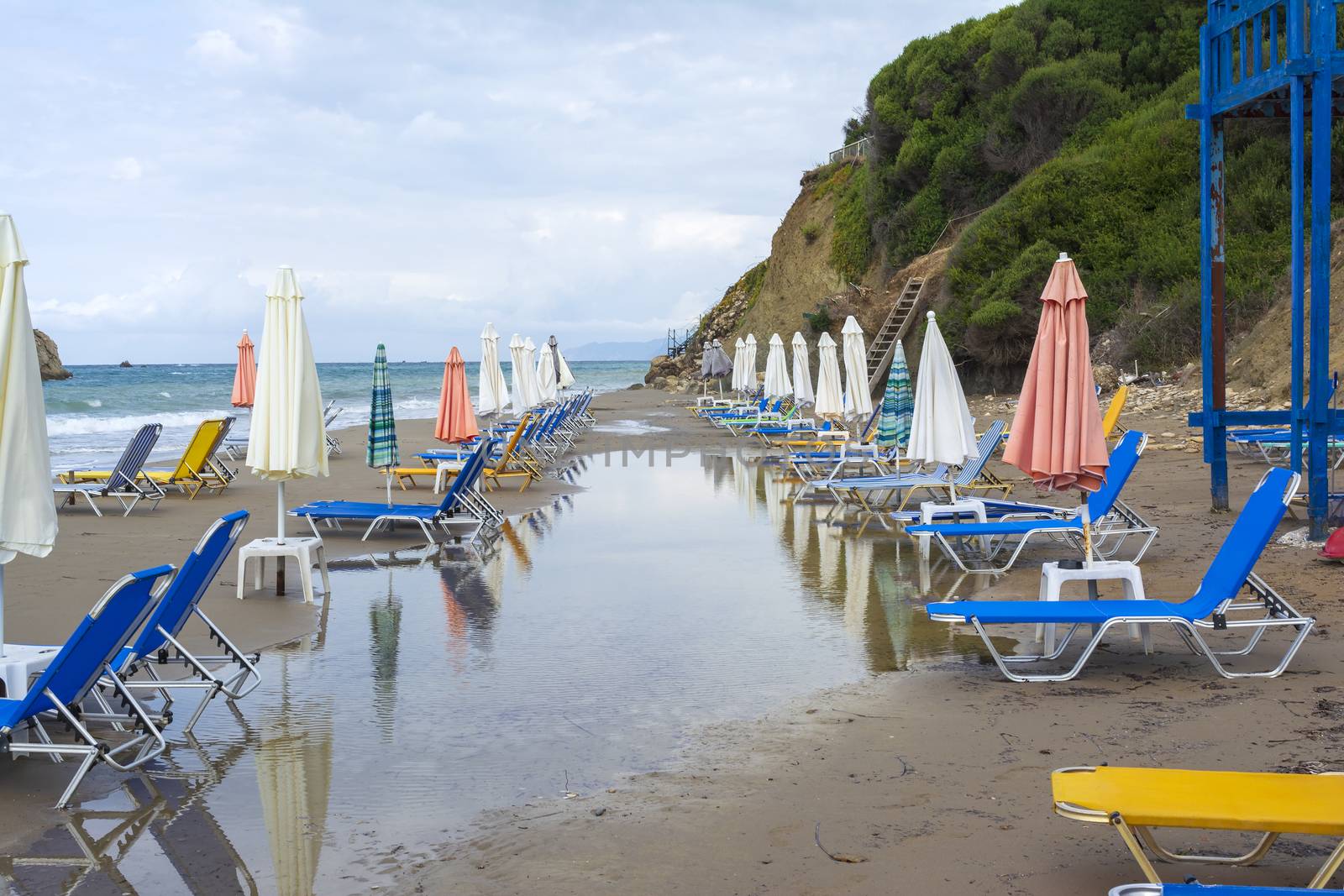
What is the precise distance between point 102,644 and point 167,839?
83 centimetres

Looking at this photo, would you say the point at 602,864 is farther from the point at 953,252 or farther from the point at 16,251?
the point at 953,252

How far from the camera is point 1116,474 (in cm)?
786

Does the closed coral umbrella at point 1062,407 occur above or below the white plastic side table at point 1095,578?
above

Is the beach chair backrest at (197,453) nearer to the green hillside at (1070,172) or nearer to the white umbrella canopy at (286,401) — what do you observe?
the white umbrella canopy at (286,401)

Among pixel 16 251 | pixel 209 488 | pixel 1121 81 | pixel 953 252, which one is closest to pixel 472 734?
pixel 16 251

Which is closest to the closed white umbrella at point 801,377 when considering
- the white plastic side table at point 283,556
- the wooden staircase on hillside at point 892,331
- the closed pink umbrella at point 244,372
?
the wooden staircase on hillside at point 892,331

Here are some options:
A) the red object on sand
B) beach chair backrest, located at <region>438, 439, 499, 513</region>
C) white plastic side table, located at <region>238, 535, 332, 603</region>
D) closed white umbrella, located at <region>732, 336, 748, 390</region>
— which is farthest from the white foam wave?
the red object on sand

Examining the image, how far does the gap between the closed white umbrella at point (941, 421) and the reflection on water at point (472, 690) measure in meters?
0.84

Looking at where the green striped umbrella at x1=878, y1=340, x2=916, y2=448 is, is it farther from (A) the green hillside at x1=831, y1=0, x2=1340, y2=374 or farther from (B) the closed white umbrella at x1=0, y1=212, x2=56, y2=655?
(A) the green hillside at x1=831, y1=0, x2=1340, y2=374

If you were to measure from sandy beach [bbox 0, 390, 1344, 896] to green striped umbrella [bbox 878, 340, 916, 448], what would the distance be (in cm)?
542

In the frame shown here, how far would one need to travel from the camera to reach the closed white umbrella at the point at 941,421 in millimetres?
9875

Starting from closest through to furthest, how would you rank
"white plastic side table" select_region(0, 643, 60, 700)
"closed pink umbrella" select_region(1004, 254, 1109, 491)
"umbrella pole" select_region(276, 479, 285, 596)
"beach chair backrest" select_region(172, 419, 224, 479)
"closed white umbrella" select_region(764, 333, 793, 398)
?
"white plastic side table" select_region(0, 643, 60, 700) → "closed pink umbrella" select_region(1004, 254, 1109, 491) → "umbrella pole" select_region(276, 479, 285, 596) → "beach chair backrest" select_region(172, 419, 224, 479) → "closed white umbrella" select_region(764, 333, 793, 398)

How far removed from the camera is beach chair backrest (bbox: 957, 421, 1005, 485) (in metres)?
10.6

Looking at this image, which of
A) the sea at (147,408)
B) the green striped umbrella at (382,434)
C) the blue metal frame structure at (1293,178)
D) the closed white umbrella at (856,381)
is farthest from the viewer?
the sea at (147,408)
